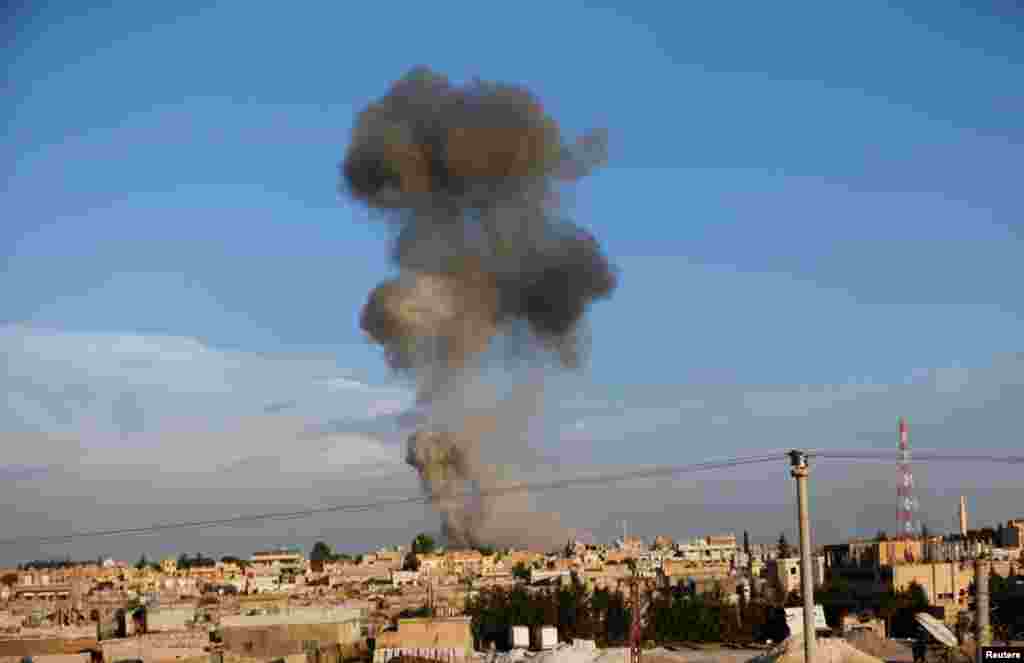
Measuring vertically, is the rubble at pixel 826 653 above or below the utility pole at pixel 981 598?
below

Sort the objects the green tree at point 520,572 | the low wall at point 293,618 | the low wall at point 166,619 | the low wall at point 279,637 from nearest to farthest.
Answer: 1. the low wall at point 279,637
2. the low wall at point 293,618
3. the low wall at point 166,619
4. the green tree at point 520,572

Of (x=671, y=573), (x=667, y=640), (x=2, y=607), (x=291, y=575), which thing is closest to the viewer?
(x=667, y=640)

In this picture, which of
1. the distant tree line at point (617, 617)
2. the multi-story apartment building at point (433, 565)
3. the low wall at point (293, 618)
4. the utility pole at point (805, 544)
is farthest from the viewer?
the multi-story apartment building at point (433, 565)

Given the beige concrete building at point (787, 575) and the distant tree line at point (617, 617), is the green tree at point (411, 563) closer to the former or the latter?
the beige concrete building at point (787, 575)

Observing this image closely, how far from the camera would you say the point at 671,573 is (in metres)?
87.1

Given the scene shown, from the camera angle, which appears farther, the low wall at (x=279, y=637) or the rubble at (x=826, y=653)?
the low wall at (x=279, y=637)

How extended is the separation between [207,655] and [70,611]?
81.7 ft

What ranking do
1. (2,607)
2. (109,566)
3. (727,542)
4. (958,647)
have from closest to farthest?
1. (958,647)
2. (2,607)
3. (109,566)
4. (727,542)

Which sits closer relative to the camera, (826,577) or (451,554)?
(826,577)

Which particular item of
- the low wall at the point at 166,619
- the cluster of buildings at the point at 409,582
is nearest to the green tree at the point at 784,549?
the cluster of buildings at the point at 409,582

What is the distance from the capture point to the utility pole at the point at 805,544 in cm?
2127

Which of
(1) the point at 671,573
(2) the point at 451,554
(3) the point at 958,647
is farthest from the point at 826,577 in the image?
(3) the point at 958,647

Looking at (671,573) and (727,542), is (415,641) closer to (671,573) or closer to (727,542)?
(671,573)

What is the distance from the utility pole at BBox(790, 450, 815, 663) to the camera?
69.8ft
